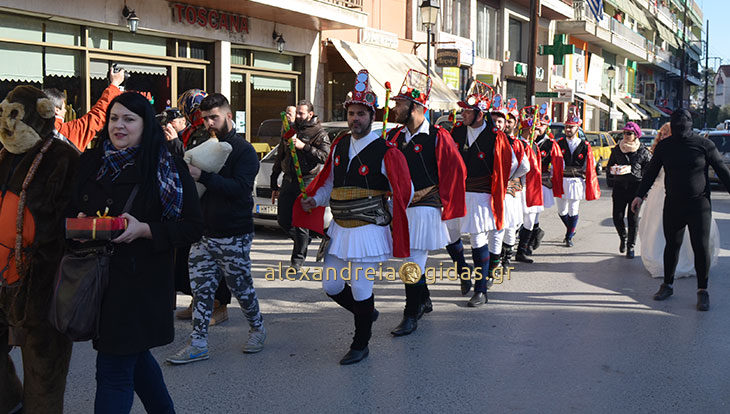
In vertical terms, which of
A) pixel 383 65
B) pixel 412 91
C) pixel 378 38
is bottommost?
pixel 412 91

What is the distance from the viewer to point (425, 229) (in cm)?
587

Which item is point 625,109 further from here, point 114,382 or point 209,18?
point 114,382

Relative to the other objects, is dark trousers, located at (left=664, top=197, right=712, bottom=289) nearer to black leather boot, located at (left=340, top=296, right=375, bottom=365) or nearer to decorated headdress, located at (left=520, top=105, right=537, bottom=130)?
decorated headdress, located at (left=520, top=105, right=537, bottom=130)

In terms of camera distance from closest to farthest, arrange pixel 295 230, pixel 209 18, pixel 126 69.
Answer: pixel 295 230, pixel 126 69, pixel 209 18

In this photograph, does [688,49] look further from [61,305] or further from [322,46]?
[61,305]

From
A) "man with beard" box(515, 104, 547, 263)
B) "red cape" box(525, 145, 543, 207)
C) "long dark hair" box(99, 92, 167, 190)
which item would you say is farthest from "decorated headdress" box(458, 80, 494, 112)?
"long dark hair" box(99, 92, 167, 190)

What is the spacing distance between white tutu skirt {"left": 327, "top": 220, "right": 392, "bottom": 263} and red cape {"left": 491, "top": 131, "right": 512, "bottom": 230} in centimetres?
214

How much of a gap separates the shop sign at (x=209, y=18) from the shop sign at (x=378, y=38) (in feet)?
14.6

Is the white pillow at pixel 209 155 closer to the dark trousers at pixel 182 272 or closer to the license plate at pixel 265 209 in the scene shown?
the dark trousers at pixel 182 272

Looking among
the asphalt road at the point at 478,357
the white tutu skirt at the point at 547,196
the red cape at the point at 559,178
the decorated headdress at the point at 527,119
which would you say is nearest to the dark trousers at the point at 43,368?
the asphalt road at the point at 478,357

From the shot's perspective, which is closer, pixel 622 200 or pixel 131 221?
pixel 131 221

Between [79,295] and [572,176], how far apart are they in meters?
8.38

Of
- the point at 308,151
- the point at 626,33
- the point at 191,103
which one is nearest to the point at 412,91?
the point at 191,103

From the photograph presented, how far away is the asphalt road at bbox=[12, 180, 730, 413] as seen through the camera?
447 centimetres
